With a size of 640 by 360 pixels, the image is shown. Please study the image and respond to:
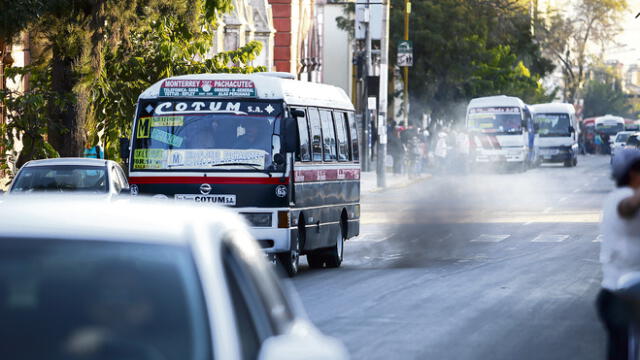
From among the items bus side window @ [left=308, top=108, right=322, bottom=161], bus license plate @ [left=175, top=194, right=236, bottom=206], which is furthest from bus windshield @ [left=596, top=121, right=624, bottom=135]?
bus license plate @ [left=175, top=194, right=236, bottom=206]

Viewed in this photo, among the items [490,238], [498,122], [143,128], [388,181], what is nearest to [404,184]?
[388,181]

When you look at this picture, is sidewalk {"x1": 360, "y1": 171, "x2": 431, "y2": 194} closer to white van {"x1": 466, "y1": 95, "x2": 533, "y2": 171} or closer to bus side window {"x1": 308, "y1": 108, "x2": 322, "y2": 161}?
white van {"x1": 466, "y1": 95, "x2": 533, "y2": 171}

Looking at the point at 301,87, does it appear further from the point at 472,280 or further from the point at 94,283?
the point at 94,283

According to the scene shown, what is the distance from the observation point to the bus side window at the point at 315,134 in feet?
60.1

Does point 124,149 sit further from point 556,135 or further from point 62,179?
point 556,135

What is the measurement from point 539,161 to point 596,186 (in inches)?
845

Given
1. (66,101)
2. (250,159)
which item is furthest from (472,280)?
(66,101)

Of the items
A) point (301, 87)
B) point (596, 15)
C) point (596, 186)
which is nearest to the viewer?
point (301, 87)

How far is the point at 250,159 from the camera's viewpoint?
16.9 metres

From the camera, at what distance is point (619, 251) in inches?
321

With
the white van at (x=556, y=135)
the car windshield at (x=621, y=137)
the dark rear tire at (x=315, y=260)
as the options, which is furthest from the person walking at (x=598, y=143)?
the dark rear tire at (x=315, y=260)

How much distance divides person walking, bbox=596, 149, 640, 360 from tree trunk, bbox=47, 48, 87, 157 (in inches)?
672

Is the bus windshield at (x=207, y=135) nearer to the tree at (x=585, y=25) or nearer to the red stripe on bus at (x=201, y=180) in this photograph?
the red stripe on bus at (x=201, y=180)

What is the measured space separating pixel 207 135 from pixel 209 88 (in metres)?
0.62
